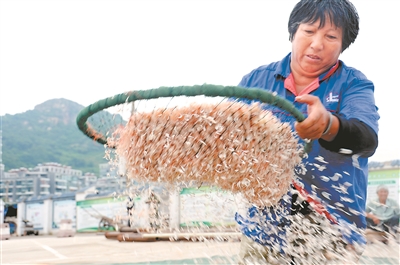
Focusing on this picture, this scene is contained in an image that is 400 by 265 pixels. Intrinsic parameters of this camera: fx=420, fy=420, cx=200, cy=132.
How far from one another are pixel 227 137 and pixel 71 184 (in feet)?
218

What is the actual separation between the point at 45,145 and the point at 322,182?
6860 cm

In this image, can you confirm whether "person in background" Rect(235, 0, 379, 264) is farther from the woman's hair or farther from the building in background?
the building in background

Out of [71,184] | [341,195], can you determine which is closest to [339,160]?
[341,195]

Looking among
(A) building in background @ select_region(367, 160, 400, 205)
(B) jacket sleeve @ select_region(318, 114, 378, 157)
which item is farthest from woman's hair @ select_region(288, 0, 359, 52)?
(A) building in background @ select_region(367, 160, 400, 205)

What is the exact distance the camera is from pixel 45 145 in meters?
65.2

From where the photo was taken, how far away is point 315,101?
845 mm

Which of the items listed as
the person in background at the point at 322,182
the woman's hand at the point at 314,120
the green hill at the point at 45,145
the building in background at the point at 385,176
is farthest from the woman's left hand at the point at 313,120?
the green hill at the point at 45,145

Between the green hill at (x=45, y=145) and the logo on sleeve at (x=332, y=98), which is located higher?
the logo on sleeve at (x=332, y=98)

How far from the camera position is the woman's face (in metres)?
1.12

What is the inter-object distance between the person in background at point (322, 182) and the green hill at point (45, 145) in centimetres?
5621

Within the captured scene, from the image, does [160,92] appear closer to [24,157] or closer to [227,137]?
[227,137]

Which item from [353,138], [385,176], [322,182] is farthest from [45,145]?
[353,138]

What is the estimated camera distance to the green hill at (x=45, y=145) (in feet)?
204

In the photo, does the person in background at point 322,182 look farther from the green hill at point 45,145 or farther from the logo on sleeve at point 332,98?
the green hill at point 45,145
